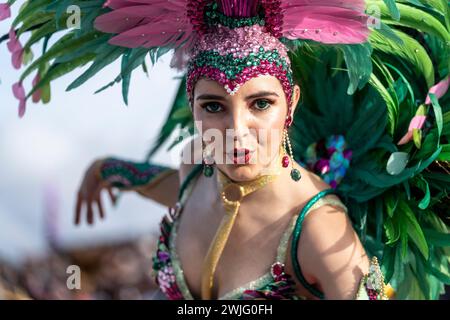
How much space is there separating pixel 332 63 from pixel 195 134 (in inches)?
22.7

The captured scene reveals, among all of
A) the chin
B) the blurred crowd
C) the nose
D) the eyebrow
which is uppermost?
the eyebrow

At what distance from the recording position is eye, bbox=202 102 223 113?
222cm

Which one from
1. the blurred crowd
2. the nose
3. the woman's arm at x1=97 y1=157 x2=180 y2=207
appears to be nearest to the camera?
the nose

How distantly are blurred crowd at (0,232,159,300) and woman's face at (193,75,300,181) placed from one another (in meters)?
1.92

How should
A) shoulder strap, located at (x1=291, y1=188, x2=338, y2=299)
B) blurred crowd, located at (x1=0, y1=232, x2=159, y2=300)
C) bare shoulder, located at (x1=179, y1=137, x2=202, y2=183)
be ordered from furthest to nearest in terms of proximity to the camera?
blurred crowd, located at (x1=0, y1=232, x2=159, y2=300)
bare shoulder, located at (x1=179, y1=137, x2=202, y2=183)
shoulder strap, located at (x1=291, y1=188, x2=338, y2=299)

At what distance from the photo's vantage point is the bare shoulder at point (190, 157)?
274 centimetres

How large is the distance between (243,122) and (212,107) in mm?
122

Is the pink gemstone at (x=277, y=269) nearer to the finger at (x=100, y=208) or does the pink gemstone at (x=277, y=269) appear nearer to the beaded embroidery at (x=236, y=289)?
the beaded embroidery at (x=236, y=289)

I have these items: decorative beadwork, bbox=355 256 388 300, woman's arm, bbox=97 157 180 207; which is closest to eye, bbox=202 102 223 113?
decorative beadwork, bbox=355 256 388 300

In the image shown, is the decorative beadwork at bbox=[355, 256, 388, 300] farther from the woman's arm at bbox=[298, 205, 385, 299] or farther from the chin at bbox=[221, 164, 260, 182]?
the chin at bbox=[221, 164, 260, 182]

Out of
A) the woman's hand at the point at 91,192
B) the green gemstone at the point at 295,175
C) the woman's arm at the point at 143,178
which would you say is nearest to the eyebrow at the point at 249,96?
the green gemstone at the point at 295,175

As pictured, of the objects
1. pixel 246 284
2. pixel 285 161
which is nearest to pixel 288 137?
pixel 285 161

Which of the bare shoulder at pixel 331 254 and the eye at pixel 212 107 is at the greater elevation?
the eye at pixel 212 107
